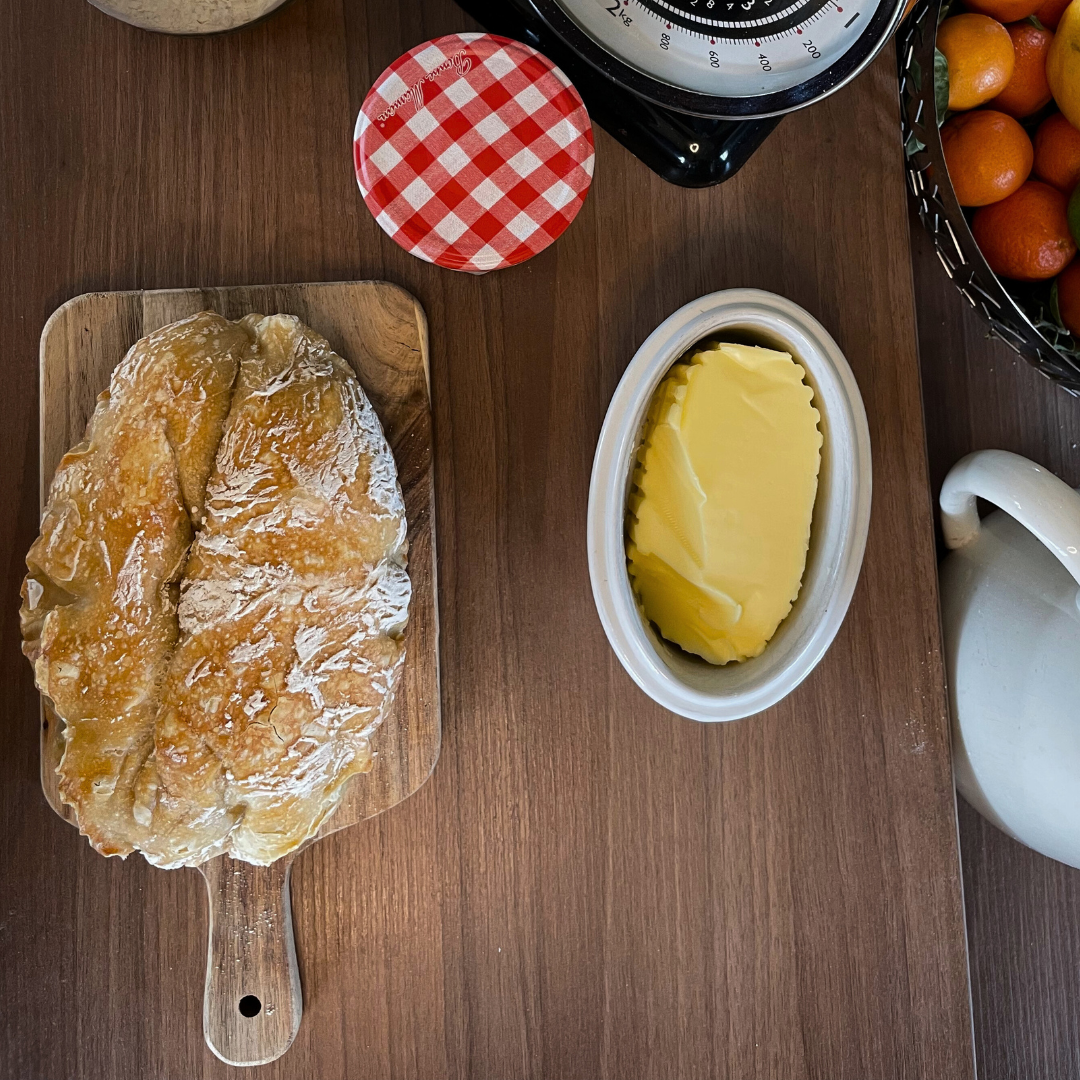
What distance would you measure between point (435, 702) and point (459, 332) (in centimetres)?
31

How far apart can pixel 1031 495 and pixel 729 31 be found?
366 mm

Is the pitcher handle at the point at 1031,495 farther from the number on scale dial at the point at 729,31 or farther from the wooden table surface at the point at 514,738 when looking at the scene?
the number on scale dial at the point at 729,31

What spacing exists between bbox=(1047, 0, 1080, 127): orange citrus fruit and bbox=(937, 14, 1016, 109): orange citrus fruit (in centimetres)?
3

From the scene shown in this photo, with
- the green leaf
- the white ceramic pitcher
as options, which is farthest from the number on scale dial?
the white ceramic pitcher

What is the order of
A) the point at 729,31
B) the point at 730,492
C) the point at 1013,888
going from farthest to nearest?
the point at 1013,888 → the point at 730,492 → the point at 729,31

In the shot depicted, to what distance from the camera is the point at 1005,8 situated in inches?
28.3

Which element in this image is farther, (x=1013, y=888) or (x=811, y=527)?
(x=1013, y=888)

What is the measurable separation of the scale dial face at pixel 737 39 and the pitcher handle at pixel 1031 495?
0.29 metres

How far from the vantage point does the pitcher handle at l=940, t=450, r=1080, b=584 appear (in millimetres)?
561

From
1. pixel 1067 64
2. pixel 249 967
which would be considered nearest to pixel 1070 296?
pixel 1067 64

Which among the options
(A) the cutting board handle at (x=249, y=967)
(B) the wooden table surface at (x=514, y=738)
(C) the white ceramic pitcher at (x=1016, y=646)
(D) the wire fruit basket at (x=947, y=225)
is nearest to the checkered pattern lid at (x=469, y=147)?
(B) the wooden table surface at (x=514, y=738)

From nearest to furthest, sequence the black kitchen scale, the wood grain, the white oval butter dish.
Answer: the black kitchen scale, the white oval butter dish, the wood grain

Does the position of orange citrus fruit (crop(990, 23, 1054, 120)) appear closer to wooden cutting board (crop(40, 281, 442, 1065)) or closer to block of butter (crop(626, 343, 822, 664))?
block of butter (crop(626, 343, 822, 664))

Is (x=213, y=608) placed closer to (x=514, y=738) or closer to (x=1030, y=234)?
(x=514, y=738)
